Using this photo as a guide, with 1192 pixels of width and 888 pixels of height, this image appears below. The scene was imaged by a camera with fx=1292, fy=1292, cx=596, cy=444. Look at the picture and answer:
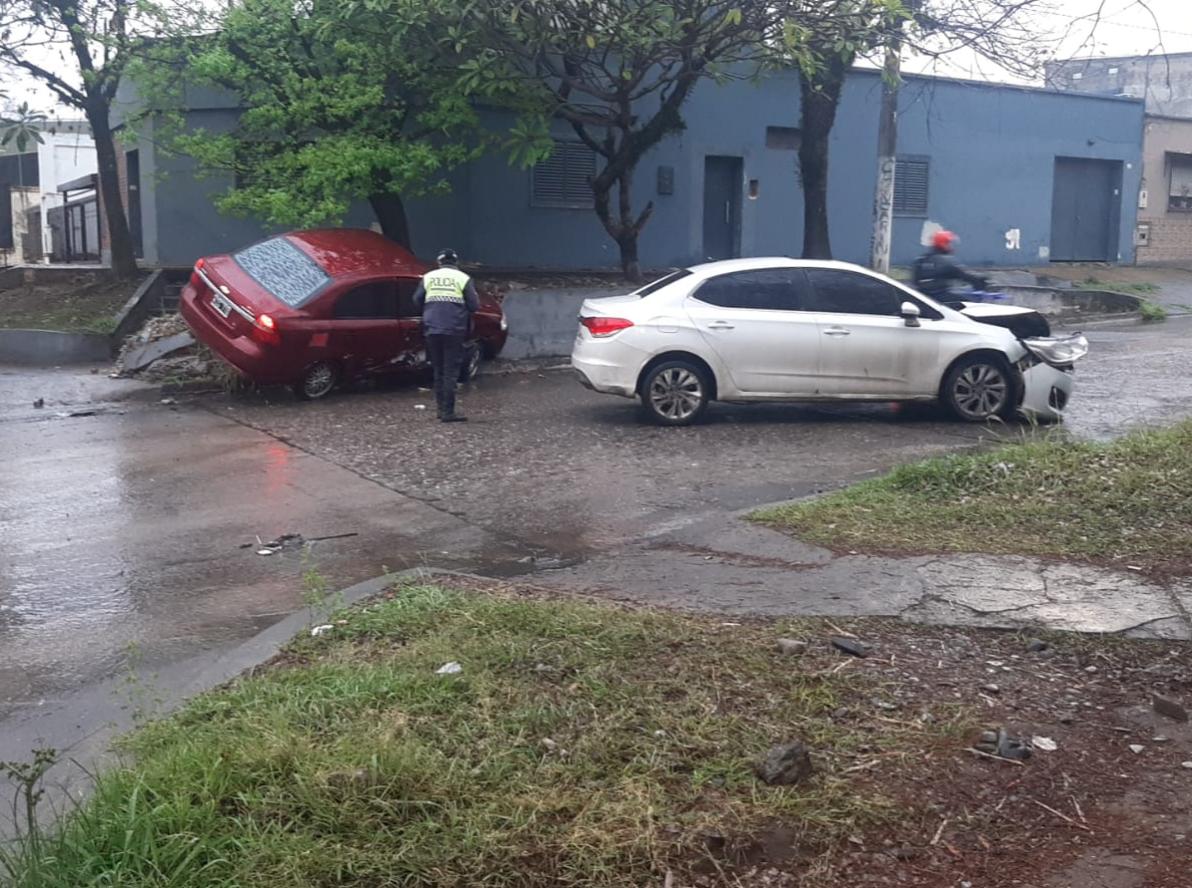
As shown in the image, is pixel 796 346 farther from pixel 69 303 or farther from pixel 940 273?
pixel 69 303

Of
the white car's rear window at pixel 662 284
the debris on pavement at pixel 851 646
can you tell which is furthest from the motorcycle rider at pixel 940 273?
the debris on pavement at pixel 851 646

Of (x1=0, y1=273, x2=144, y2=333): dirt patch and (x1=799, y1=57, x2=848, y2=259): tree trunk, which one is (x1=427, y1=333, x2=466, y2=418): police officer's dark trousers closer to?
(x1=0, y1=273, x2=144, y2=333): dirt patch

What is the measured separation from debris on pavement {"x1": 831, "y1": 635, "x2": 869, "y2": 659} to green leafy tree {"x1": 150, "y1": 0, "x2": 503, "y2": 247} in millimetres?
11266

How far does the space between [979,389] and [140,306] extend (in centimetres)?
1153

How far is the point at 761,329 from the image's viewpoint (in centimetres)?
1208

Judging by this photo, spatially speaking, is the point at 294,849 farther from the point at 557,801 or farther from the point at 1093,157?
the point at 1093,157

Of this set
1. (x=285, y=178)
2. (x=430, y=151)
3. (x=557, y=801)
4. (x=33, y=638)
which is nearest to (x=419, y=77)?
(x=430, y=151)

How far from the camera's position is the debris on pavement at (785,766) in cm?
437

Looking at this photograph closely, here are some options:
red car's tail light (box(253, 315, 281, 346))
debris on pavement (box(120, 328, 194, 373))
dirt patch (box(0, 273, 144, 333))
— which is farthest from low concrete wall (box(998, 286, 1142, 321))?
dirt patch (box(0, 273, 144, 333))

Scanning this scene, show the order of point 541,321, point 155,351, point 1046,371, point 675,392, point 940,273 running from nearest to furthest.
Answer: point 675,392, point 1046,371, point 940,273, point 155,351, point 541,321

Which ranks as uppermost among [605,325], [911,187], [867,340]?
[911,187]

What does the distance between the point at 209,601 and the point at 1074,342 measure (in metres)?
8.87

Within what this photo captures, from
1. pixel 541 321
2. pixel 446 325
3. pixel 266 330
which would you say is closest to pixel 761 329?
pixel 446 325

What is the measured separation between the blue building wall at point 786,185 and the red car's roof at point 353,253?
507 centimetres
